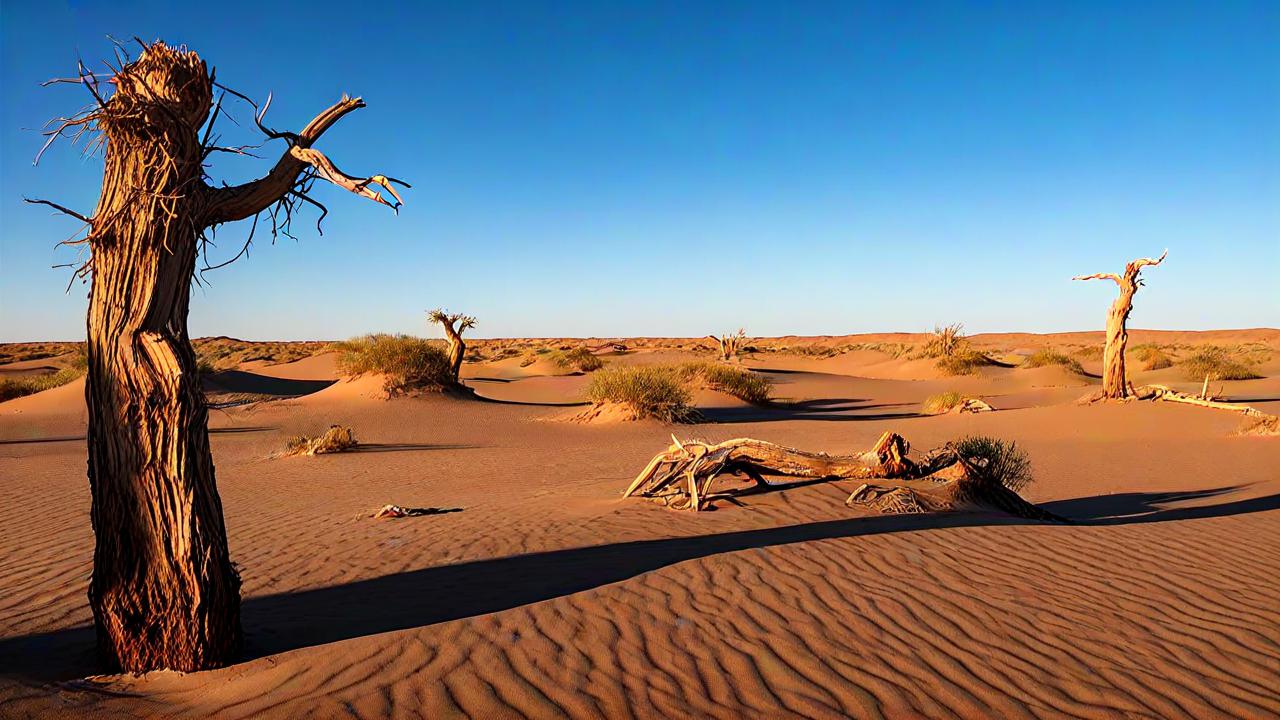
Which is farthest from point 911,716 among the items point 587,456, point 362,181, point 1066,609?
point 587,456

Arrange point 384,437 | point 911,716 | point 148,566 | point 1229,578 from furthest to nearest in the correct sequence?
point 384,437
point 1229,578
point 148,566
point 911,716

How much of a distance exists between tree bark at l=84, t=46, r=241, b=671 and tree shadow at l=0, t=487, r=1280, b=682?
0.40 meters

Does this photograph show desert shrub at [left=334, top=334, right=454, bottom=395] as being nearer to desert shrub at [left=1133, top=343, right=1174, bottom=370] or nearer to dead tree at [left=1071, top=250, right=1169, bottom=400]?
dead tree at [left=1071, top=250, right=1169, bottom=400]

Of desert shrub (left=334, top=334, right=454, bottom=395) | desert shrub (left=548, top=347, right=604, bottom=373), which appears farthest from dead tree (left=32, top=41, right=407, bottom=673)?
desert shrub (left=548, top=347, right=604, bottom=373)

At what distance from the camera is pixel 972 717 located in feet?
12.7

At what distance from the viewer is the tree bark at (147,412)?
4.06 m

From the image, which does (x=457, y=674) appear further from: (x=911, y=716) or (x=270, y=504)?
(x=270, y=504)

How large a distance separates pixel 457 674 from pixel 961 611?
10.6 ft

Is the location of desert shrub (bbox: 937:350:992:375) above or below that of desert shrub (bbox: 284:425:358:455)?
above

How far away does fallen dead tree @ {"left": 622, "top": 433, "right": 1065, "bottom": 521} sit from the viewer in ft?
28.8

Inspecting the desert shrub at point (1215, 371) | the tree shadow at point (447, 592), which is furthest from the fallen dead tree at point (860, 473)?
the desert shrub at point (1215, 371)

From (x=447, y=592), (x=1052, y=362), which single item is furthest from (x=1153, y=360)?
(x=447, y=592)

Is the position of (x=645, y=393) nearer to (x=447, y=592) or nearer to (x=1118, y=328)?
(x=1118, y=328)

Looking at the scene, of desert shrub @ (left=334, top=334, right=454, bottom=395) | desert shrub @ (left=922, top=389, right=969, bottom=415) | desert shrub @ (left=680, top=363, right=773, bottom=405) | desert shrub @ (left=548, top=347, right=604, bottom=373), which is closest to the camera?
desert shrub @ (left=334, top=334, right=454, bottom=395)
